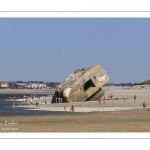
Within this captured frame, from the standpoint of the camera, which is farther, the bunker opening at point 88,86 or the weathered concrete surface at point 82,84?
the bunker opening at point 88,86

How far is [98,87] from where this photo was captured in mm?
46312

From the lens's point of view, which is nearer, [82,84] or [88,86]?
[82,84]

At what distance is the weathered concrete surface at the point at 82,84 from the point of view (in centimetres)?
4519

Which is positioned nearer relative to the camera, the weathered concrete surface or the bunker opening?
the weathered concrete surface

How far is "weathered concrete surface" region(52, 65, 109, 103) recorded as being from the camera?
4519 centimetres

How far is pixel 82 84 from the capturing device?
4512 centimetres
